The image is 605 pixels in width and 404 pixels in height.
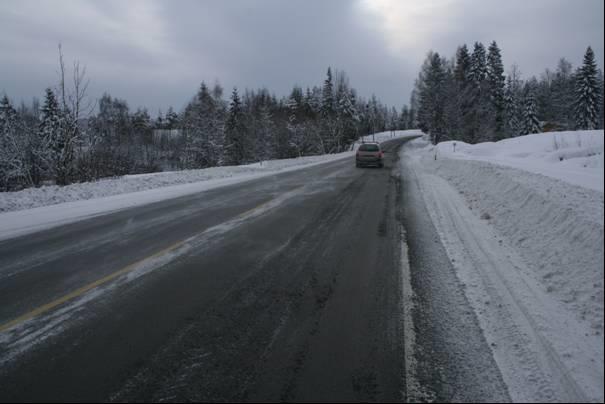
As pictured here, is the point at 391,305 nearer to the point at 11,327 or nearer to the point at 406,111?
the point at 11,327

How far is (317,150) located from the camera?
53.5 m

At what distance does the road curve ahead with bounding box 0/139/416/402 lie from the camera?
8.62 feet

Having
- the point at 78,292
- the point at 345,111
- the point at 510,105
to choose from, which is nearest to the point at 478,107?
the point at 510,105

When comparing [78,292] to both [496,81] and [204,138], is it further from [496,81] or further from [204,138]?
[496,81]

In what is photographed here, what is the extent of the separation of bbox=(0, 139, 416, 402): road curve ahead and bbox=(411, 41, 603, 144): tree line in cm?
3574

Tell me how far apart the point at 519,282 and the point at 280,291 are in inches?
119

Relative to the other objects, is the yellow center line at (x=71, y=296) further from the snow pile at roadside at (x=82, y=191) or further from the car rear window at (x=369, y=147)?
the car rear window at (x=369, y=147)

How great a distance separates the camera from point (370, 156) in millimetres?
21469

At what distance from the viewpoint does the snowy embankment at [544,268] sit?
2.66 m

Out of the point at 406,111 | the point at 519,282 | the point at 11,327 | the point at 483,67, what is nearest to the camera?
the point at 11,327

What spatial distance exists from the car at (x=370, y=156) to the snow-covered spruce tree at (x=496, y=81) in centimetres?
3240

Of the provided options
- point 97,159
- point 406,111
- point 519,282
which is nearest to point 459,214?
point 519,282

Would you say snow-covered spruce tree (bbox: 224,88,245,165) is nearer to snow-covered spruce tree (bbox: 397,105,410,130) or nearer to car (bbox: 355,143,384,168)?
car (bbox: 355,143,384,168)

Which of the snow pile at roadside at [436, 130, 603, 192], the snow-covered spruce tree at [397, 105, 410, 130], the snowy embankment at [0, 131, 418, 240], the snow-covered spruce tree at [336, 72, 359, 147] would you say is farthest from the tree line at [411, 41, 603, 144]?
the snow-covered spruce tree at [397, 105, 410, 130]
